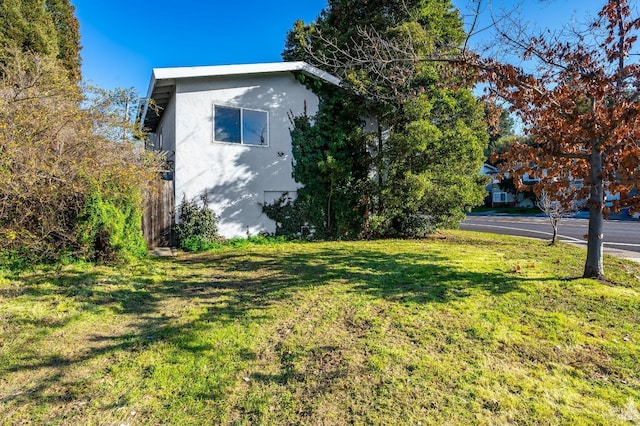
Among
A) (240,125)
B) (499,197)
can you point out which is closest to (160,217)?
(240,125)

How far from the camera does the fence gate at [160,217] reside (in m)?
9.27

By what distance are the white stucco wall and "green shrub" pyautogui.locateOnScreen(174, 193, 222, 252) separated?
271 millimetres

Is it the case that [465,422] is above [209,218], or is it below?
below

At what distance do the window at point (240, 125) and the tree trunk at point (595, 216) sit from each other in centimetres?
825

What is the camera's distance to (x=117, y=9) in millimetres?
11508

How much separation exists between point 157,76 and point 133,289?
6.04 m

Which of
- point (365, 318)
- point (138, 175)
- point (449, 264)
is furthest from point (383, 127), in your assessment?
point (365, 318)

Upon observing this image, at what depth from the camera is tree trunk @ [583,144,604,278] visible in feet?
18.7

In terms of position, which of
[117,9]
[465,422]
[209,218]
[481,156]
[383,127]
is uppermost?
[117,9]

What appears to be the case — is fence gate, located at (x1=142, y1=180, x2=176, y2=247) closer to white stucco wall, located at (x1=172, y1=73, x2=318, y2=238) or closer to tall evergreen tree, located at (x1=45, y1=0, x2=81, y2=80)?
white stucco wall, located at (x1=172, y1=73, x2=318, y2=238)

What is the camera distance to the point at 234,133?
10.4 metres

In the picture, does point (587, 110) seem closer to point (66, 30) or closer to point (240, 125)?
point (240, 125)

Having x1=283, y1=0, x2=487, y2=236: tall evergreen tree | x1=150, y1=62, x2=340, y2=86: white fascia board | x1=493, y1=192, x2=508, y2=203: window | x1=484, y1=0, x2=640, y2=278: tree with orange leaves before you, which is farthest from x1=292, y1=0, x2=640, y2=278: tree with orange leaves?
x1=493, y1=192, x2=508, y2=203: window

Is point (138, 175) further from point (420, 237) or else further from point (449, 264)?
point (420, 237)
